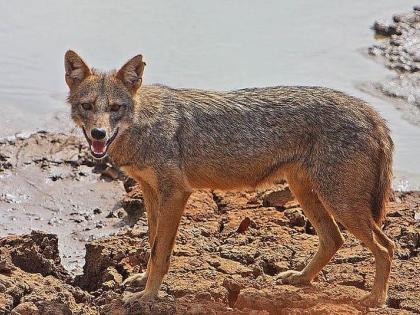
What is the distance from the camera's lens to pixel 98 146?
9656mm

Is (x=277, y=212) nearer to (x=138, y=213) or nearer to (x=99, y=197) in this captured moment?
(x=138, y=213)

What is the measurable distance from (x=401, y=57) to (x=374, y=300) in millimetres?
8291

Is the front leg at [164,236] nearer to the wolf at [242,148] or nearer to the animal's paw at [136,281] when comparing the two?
the wolf at [242,148]

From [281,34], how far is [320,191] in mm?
9093

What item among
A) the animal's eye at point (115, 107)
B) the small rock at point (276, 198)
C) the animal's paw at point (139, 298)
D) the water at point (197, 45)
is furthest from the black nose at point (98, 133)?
the water at point (197, 45)

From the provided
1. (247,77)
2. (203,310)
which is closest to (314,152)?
(203,310)

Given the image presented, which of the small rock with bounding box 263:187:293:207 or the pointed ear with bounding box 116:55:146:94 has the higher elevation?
the pointed ear with bounding box 116:55:146:94

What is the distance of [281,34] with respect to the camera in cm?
1886

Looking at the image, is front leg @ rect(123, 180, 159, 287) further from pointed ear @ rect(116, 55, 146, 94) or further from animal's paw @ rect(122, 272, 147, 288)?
pointed ear @ rect(116, 55, 146, 94)

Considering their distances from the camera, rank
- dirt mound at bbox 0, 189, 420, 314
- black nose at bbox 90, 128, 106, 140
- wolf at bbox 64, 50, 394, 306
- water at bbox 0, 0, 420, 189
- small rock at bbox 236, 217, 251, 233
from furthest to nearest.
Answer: water at bbox 0, 0, 420, 189, small rock at bbox 236, 217, 251, 233, wolf at bbox 64, 50, 394, 306, dirt mound at bbox 0, 189, 420, 314, black nose at bbox 90, 128, 106, 140

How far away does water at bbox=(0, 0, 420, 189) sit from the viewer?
1630cm

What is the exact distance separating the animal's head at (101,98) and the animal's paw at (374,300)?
2431 mm

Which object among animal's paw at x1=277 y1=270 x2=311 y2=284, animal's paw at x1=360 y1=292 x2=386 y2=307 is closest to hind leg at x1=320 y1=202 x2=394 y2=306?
animal's paw at x1=360 y1=292 x2=386 y2=307

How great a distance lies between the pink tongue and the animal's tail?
2308 mm
